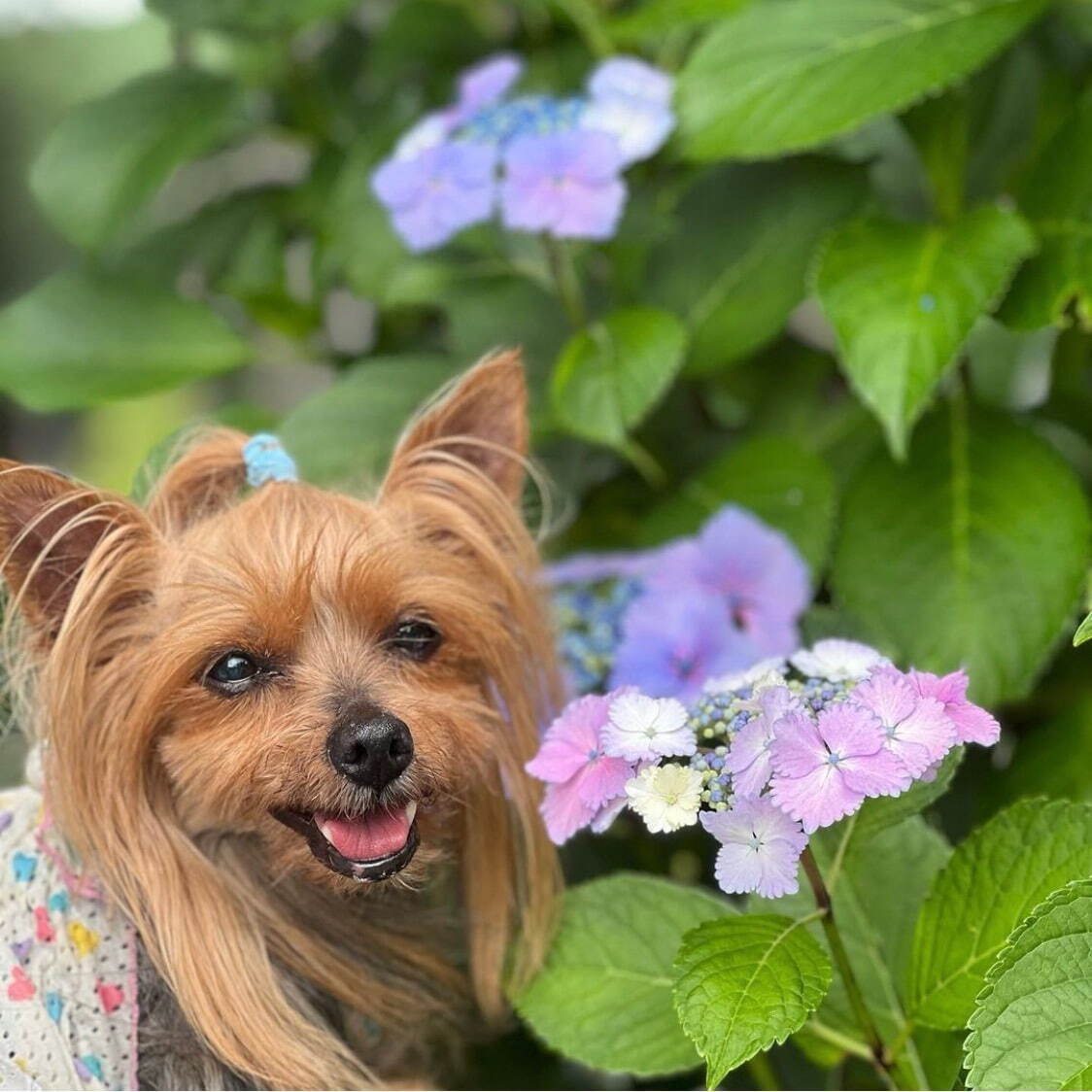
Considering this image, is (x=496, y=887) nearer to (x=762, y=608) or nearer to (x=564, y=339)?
(x=762, y=608)

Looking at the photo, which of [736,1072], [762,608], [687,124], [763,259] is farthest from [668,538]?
[736,1072]

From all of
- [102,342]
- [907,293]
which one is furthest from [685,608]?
[102,342]

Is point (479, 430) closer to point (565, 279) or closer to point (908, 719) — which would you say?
point (565, 279)

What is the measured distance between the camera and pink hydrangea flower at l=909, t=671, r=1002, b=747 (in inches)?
30.4

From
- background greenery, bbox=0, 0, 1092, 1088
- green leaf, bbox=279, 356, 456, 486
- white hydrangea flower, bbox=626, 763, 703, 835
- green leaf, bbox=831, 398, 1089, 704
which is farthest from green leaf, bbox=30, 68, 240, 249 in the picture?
white hydrangea flower, bbox=626, 763, 703, 835

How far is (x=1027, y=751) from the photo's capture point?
4.11ft

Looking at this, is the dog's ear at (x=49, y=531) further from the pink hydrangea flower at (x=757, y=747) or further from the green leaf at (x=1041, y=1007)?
the green leaf at (x=1041, y=1007)

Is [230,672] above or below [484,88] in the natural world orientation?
below

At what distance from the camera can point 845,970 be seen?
0.86 metres

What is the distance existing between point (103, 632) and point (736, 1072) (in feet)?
1.96

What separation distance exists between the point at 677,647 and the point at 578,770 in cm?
33

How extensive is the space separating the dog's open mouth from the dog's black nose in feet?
0.13

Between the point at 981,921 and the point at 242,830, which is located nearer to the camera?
the point at 981,921

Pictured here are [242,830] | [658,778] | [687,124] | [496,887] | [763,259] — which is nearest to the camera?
[658,778]
